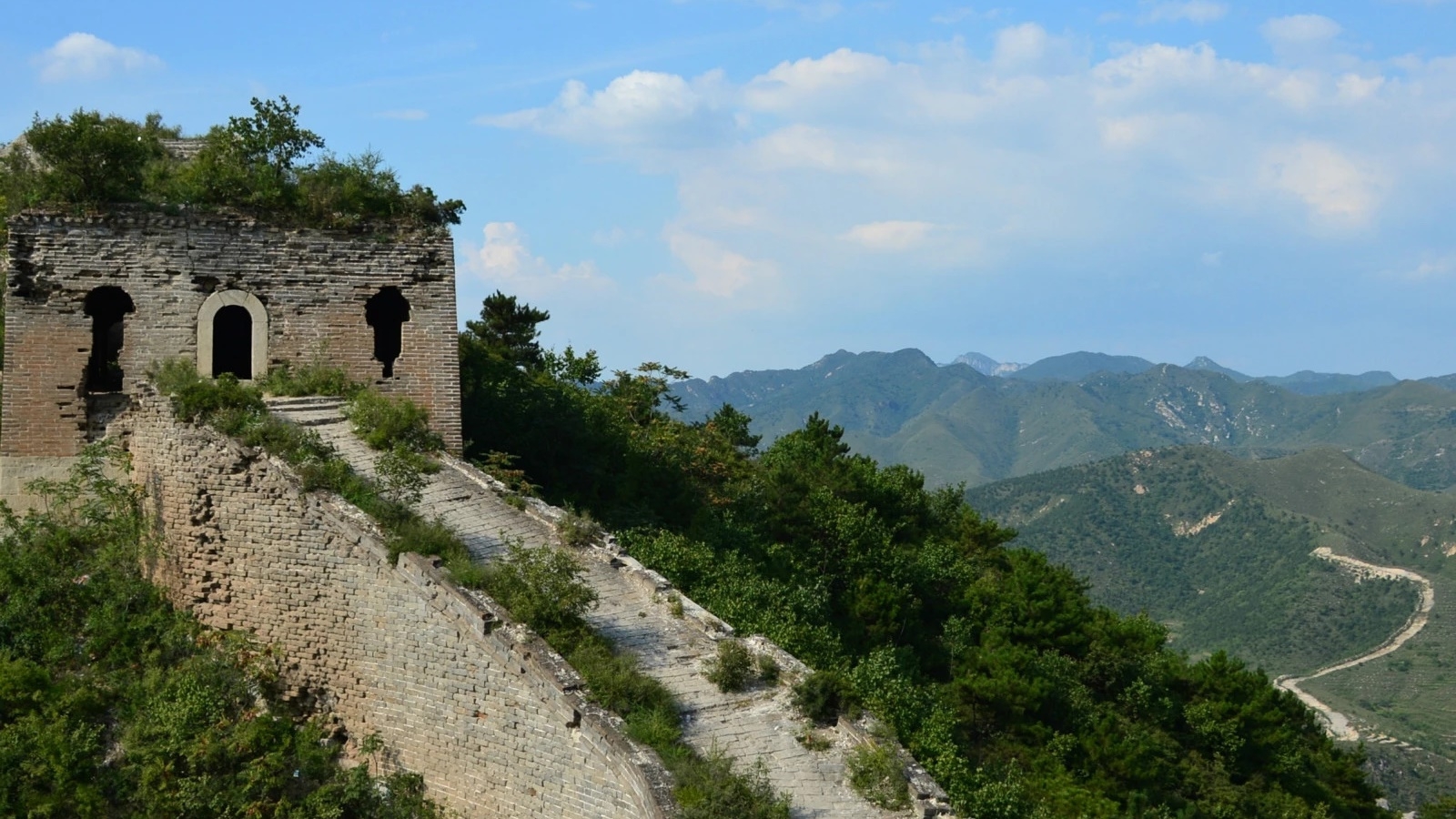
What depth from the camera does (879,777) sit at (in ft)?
35.3

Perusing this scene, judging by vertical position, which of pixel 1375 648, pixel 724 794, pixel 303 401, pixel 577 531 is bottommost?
pixel 1375 648

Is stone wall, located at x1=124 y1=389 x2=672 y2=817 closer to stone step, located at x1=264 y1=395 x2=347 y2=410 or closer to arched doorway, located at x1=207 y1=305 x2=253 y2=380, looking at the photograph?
stone step, located at x1=264 y1=395 x2=347 y2=410

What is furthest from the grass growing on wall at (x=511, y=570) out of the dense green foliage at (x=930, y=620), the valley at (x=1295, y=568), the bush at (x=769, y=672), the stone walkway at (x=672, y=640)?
the valley at (x=1295, y=568)

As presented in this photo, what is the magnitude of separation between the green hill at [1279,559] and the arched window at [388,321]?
7871 cm

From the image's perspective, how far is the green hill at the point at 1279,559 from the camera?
108688 mm

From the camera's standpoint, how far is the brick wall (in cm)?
1591

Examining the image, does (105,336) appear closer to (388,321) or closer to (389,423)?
(388,321)

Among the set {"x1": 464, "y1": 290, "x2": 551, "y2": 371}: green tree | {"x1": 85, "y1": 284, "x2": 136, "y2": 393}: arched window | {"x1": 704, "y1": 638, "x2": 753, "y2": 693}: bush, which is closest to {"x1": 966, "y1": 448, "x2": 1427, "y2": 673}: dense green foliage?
{"x1": 464, "y1": 290, "x2": 551, "y2": 371}: green tree

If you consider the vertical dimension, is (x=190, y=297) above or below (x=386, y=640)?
above

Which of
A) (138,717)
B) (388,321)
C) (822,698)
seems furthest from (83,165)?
(822,698)

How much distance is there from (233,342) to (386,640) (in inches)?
292

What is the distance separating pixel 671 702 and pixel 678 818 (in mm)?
1930

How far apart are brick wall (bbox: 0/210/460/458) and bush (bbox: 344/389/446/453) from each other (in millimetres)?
1173

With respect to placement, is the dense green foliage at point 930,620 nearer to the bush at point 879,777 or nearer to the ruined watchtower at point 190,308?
the ruined watchtower at point 190,308
